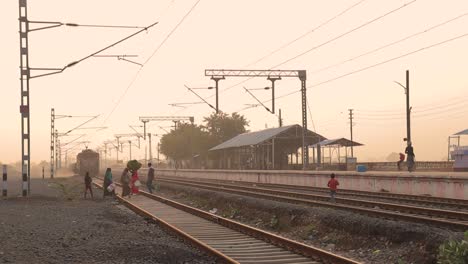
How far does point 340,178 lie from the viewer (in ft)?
101

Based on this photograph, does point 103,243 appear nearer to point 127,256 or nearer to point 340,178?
point 127,256

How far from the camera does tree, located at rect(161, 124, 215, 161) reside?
9944 cm

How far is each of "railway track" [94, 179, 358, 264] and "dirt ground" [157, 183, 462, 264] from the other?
4.27ft

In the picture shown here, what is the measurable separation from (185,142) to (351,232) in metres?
88.3

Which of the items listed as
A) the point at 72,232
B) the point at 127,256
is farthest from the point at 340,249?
the point at 72,232

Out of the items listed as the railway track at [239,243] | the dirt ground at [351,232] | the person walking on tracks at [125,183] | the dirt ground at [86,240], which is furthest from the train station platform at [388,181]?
the dirt ground at [86,240]

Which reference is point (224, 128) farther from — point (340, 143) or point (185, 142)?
point (340, 143)

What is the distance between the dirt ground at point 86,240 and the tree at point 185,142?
261 ft

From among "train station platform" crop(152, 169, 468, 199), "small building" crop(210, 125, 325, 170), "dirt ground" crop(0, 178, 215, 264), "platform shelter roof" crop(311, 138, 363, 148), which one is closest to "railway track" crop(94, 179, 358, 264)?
"dirt ground" crop(0, 178, 215, 264)

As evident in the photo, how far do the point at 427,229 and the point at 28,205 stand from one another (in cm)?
1627

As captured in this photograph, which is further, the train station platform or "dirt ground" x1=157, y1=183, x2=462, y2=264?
the train station platform

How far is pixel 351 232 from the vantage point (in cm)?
1366

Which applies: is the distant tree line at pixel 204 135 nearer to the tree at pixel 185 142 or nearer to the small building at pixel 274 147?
the tree at pixel 185 142

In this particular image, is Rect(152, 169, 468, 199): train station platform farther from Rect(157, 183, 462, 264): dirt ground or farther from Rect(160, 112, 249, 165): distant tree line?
Rect(160, 112, 249, 165): distant tree line
